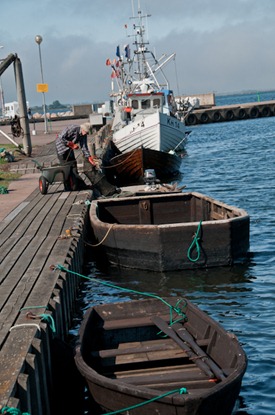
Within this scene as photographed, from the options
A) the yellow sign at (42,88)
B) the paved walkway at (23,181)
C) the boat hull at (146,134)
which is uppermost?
the yellow sign at (42,88)

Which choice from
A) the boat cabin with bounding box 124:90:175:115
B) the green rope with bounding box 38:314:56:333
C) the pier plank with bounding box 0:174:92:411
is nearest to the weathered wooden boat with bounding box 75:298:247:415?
the green rope with bounding box 38:314:56:333

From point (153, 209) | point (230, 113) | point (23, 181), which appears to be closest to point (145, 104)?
point (23, 181)

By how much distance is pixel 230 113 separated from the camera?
8075cm

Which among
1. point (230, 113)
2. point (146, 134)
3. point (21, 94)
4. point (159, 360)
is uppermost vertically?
point (21, 94)

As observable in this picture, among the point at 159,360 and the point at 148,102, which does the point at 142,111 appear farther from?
the point at 159,360

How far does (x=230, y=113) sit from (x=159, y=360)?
74286mm

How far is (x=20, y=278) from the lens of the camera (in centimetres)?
1028

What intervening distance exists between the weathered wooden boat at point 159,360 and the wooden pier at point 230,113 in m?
69.4

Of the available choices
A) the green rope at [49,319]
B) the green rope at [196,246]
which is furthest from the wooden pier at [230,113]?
the green rope at [49,319]

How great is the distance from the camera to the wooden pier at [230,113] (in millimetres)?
78938

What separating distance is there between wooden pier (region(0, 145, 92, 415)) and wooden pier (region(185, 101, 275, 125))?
62.4 metres

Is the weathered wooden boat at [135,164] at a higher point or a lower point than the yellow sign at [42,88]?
lower

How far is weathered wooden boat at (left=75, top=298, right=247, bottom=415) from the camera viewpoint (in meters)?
6.71

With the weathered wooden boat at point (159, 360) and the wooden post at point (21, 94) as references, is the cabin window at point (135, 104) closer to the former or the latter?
the wooden post at point (21, 94)
